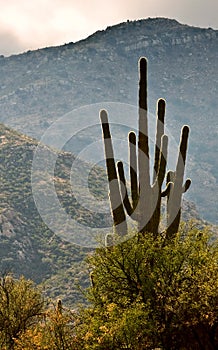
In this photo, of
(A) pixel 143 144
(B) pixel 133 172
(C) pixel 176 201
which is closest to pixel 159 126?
(A) pixel 143 144

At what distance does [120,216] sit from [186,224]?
3.06 m

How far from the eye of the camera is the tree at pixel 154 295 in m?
16.7

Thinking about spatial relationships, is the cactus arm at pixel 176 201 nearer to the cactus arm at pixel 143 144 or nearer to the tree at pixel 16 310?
the cactus arm at pixel 143 144

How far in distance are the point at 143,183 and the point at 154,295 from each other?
13.7 feet

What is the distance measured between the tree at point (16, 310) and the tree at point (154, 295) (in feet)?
14.3

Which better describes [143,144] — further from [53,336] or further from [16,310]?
[16,310]

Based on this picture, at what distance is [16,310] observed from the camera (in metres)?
23.6

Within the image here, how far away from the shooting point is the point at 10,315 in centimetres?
2323

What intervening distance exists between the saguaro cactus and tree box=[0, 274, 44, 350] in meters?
6.54

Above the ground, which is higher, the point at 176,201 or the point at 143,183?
the point at 143,183

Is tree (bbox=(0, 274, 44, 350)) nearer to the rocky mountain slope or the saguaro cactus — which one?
the saguaro cactus

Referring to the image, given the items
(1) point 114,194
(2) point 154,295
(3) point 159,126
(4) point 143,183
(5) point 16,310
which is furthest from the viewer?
(5) point 16,310

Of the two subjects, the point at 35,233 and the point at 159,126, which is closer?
the point at 159,126

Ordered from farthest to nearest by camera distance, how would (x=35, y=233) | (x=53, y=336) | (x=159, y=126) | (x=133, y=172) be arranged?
1. (x=35, y=233)
2. (x=159, y=126)
3. (x=133, y=172)
4. (x=53, y=336)
